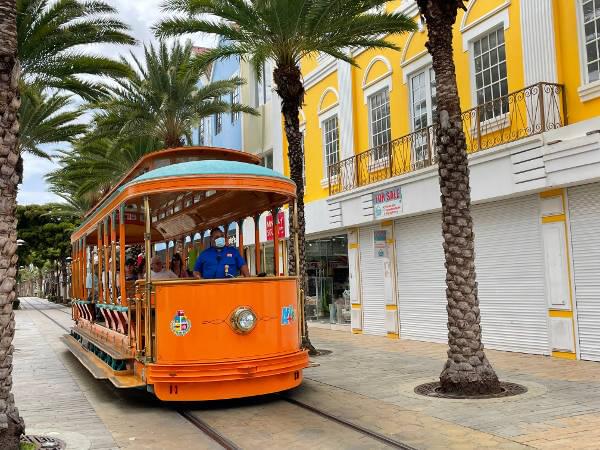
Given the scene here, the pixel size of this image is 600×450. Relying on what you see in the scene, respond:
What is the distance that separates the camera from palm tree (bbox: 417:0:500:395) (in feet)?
29.7

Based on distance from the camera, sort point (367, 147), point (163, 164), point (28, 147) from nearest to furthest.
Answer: point (163, 164), point (367, 147), point (28, 147)

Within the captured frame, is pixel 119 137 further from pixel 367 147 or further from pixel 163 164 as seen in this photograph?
pixel 163 164

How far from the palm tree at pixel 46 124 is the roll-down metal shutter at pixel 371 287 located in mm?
11108

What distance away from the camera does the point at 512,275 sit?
42.9 feet

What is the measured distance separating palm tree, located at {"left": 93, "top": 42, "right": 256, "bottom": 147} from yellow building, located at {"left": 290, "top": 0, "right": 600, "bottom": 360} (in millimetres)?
5190

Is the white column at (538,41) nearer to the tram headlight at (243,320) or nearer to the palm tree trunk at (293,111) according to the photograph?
the palm tree trunk at (293,111)

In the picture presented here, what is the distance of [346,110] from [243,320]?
11856 millimetres

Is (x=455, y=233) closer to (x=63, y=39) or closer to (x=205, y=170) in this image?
(x=205, y=170)

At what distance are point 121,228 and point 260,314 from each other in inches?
107

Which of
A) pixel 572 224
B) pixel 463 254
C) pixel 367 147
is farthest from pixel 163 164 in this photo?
pixel 367 147

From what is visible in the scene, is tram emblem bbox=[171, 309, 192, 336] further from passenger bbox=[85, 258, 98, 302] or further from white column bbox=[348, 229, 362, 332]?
white column bbox=[348, 229, 362, 332]

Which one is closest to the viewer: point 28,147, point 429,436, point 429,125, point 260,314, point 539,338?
point 429,436

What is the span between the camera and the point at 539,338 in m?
12.4

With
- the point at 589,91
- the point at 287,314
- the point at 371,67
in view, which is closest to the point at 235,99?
the point at 371,67
